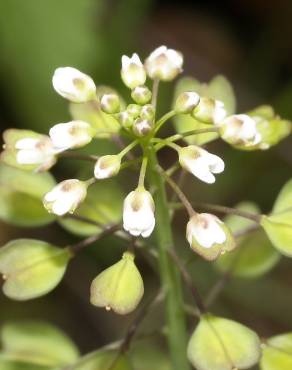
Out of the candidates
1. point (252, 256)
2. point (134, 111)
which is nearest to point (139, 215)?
point (134, 111)

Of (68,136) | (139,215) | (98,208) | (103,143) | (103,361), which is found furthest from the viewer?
(103,143)

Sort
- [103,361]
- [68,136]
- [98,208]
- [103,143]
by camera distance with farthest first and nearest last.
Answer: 1. [103,143]
2. [98,208]
3. [103,361]
4. [68,136]

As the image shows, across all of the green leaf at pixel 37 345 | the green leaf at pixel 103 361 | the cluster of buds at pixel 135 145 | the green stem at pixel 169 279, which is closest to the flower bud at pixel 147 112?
the cluster of buds at pixel 135 145

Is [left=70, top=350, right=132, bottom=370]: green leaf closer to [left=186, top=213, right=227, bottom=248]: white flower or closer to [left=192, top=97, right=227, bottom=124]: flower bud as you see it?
[left=186, top=213, right=227, bottom=248]: white flower

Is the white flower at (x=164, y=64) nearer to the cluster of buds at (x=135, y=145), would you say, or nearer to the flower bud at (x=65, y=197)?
the cluster of buds at (x=135, y=145)

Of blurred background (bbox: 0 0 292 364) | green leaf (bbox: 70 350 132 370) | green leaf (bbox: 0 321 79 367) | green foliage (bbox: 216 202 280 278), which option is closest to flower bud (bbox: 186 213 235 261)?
green leaf (bbox: 70 350 132 370)

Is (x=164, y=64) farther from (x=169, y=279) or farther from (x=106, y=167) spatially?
(x=169, y=279)
